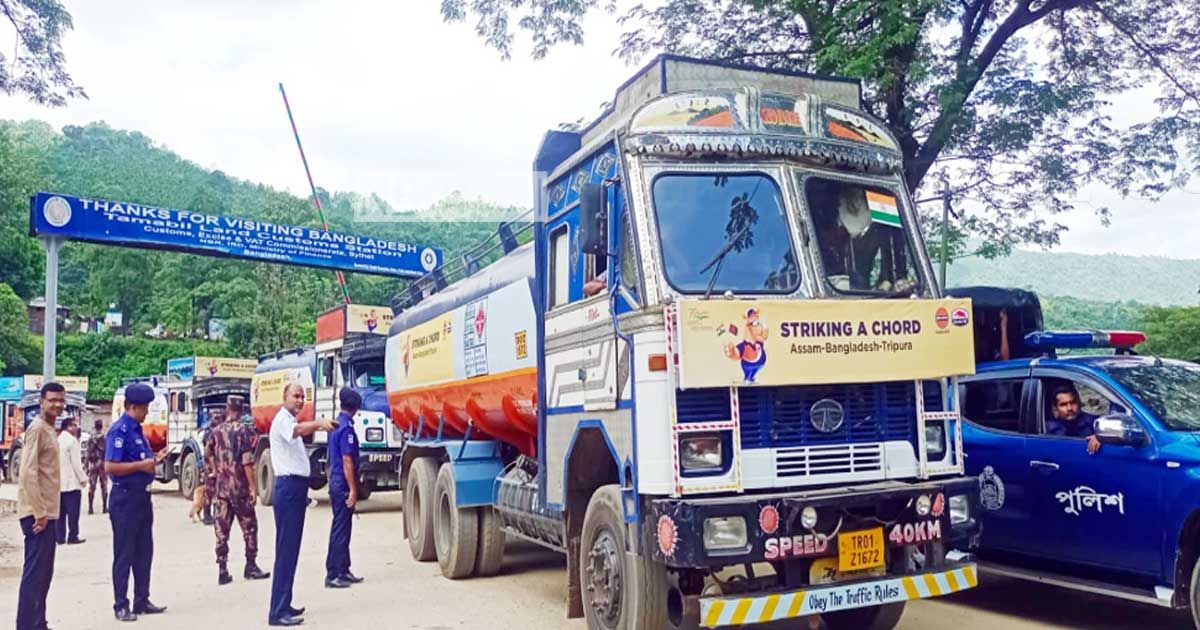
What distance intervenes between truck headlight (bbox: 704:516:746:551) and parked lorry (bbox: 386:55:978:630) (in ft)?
0.04

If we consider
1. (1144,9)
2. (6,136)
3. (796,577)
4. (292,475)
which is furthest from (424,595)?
(6,136)

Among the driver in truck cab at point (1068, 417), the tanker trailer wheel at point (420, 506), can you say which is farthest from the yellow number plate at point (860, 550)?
the tanker trailer wheel at point (420, 506)

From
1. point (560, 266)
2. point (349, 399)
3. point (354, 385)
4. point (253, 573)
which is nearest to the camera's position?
point (560, 266)

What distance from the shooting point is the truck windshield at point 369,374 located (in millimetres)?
18219

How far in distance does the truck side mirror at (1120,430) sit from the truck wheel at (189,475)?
62.3ft

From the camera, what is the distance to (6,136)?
49438 mm

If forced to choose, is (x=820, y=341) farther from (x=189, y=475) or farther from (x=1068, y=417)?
(x=189, y=475)

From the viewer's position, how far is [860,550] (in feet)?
19.0

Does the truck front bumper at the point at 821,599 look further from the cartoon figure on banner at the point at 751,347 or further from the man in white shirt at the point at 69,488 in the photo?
the man in white shirt at the point at 69,488

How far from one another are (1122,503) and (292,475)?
5.96 metres

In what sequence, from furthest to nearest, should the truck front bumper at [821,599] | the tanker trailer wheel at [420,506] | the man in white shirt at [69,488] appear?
the man in white shirt at [69,488] → the tanker trailer wheel at [420,506] → the truck front bumper at [821,599]

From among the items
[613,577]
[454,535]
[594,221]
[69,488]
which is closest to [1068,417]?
[613,577]

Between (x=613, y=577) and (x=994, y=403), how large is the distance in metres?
3.55

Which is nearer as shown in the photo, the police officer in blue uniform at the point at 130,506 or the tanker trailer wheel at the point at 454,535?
the police officer in blue uniform at the point at 130,506
